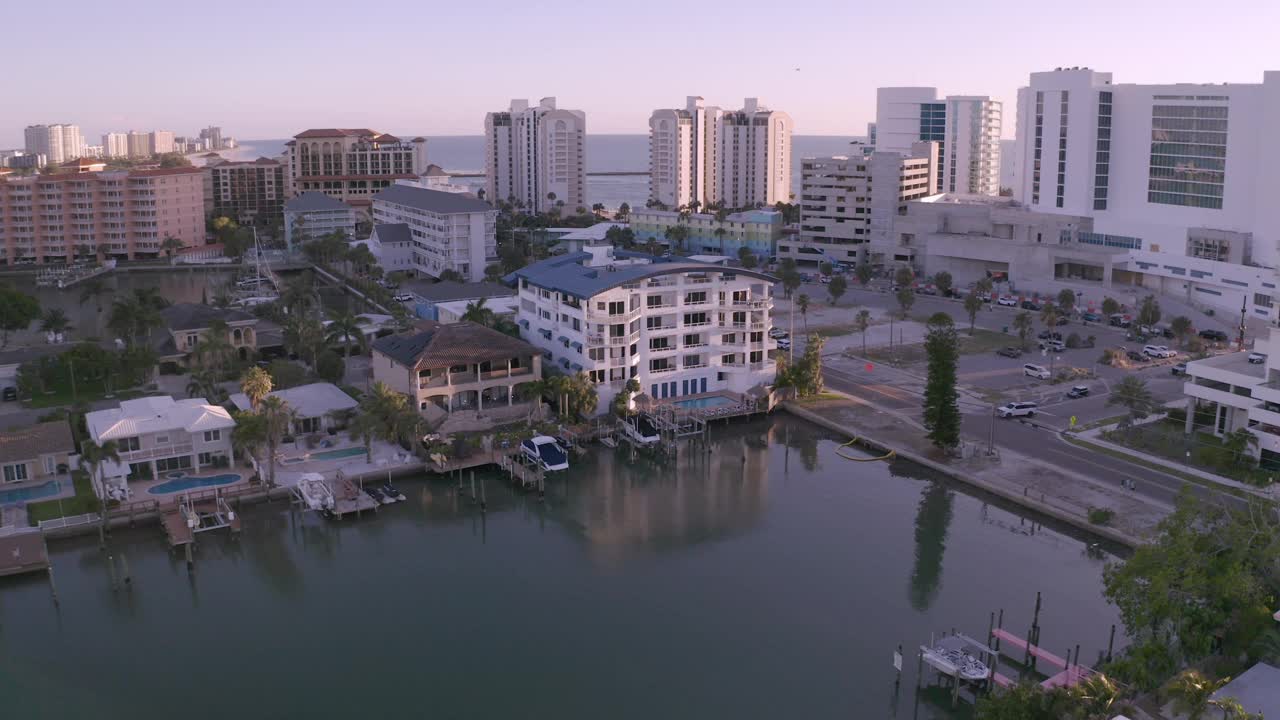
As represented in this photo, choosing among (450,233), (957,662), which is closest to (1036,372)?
(957,662)

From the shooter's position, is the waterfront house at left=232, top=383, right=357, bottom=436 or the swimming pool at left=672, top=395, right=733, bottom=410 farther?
the swimming pool at left=672, top=395, right=733, bottom=410

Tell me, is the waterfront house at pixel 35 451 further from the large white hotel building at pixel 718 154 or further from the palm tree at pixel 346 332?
the large white hotel building at pixel 718 154

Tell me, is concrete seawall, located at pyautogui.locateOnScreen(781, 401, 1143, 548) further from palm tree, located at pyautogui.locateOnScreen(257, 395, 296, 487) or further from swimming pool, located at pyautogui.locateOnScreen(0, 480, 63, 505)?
swimming pool, located at pyautogui.locateOnScreen(0, 480, 63, 505)

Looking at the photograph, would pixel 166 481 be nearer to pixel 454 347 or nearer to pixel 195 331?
pixel 454 347

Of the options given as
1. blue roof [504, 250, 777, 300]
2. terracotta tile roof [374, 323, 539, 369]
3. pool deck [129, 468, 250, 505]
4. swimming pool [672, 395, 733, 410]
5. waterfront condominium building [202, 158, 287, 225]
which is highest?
waterfront condominium building [202, 158, 287, 225]

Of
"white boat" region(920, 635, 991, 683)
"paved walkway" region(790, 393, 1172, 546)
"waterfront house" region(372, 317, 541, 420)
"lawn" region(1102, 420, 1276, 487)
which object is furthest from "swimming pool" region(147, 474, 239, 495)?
"lawn" region(1102, 420, 1276, 487)

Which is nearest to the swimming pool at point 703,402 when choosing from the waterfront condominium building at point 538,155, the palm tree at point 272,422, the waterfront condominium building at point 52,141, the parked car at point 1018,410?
the parked car at point 1018,410

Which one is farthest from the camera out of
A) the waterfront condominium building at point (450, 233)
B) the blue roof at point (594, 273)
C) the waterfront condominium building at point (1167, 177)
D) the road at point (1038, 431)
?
the waterfront condominium building at point (450, 233)
